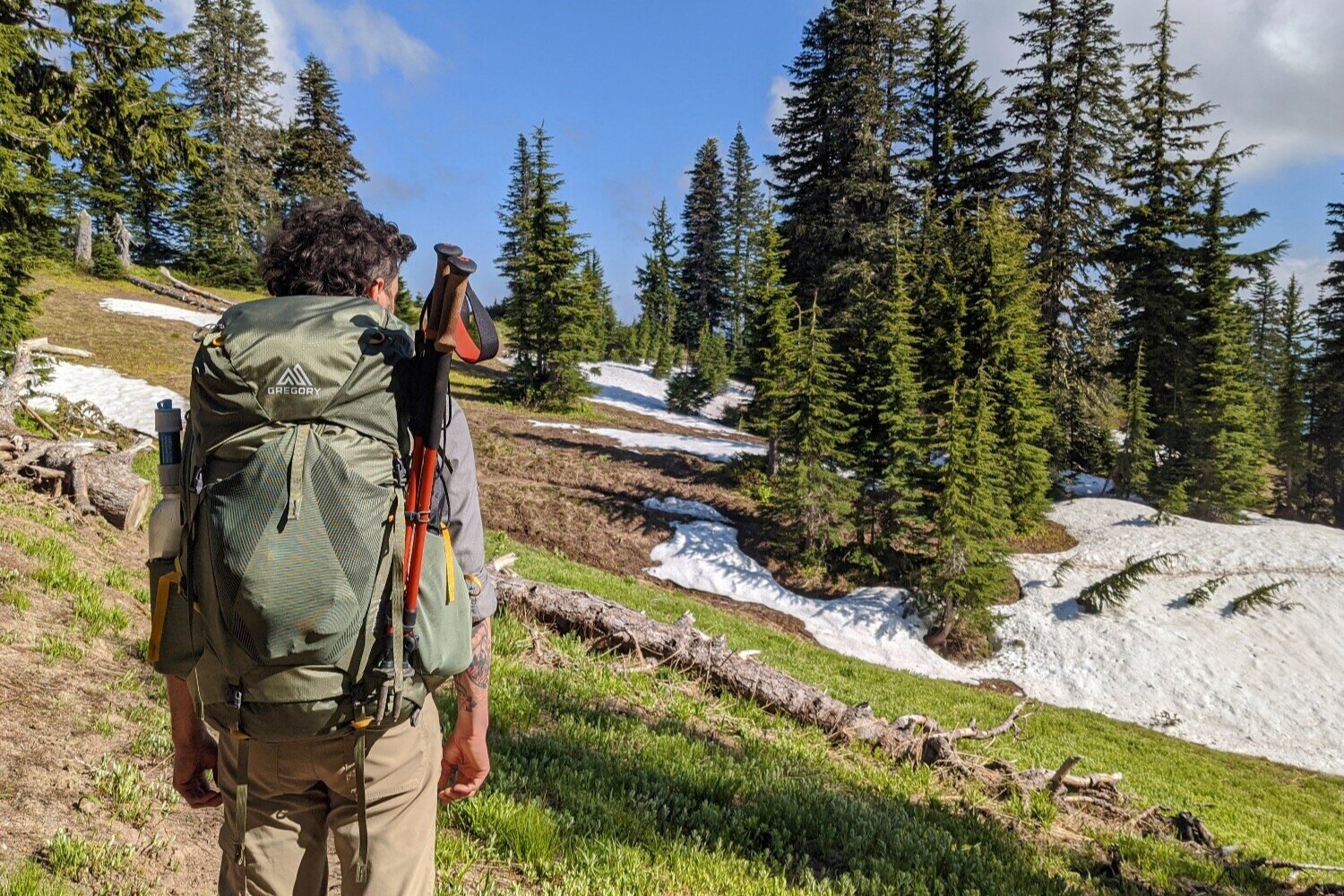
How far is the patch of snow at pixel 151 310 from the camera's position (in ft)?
122

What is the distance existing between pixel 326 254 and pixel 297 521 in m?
0.95

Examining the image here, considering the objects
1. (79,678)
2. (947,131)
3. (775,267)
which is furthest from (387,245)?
(947,131)

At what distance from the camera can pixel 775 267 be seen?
84.6 feet

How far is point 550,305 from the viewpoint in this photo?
37812 millimetres

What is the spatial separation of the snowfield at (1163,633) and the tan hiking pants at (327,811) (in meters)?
18.6

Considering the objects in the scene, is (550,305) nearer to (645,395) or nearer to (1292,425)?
(645,395)

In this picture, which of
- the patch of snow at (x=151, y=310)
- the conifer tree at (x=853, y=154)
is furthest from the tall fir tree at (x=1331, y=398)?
the patch of snow at (x=151, y=310)

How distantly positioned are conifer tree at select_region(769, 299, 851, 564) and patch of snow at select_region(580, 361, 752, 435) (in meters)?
16.4

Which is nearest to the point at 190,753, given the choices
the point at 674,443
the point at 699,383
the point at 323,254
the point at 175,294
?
the point at 323,254

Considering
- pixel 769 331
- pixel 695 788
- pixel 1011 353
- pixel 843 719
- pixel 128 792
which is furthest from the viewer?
pixel 769 331

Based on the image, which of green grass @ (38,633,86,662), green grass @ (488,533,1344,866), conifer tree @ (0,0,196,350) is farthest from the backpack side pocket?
conifer tree @ (0,0,196,350)

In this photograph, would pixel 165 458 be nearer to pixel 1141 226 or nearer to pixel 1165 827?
pixel 1165 827

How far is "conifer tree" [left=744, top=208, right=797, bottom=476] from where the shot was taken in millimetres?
24609

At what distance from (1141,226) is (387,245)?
119ft
